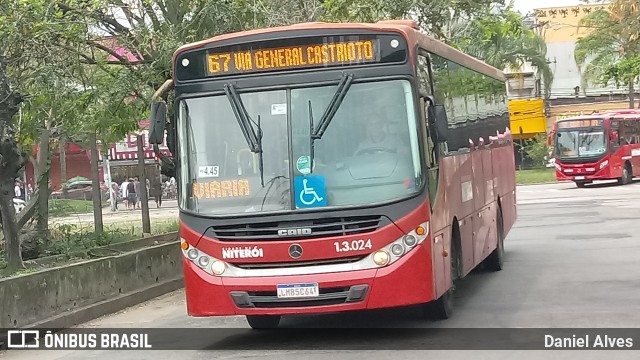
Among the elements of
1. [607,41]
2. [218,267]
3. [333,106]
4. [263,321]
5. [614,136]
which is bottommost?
[263,321]

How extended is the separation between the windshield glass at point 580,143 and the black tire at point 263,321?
3338cm

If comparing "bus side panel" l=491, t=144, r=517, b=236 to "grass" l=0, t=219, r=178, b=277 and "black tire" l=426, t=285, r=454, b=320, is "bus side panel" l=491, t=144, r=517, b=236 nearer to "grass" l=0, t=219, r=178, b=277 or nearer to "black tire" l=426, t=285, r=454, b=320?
"black tire" l=426, t=285, r=454, b=320

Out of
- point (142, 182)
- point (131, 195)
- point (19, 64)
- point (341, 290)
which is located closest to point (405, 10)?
point (142, 182)

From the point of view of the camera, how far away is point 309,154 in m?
9.55

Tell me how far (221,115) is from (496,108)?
24.5 feet

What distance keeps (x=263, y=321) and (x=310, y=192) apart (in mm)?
2262

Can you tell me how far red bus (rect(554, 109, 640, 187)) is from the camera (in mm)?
42156

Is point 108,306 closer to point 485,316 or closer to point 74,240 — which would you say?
point 485,316

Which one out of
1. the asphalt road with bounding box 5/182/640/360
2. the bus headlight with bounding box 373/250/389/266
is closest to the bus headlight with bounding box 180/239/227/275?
the asphalt road with bounding box 5/182/640/360

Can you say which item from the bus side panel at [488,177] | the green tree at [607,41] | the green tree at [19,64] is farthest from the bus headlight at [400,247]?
the green tree at [607,41]

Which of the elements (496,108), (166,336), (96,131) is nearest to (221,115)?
(166,336)

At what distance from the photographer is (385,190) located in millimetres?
9453

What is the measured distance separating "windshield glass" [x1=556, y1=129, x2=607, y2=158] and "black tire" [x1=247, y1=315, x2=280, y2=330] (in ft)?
110

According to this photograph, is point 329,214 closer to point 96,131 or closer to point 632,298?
point 632,298
